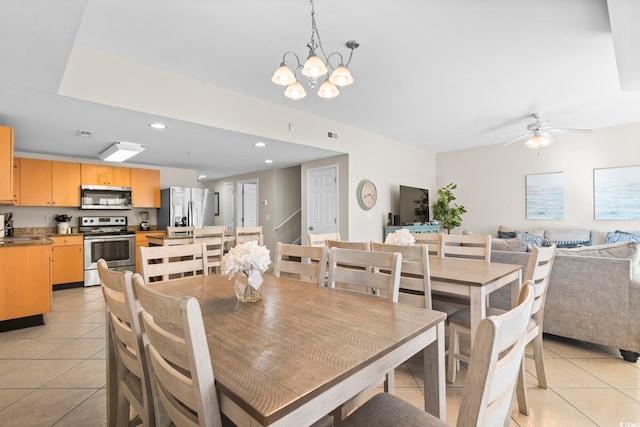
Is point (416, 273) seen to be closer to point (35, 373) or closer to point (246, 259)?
point (246, 259)

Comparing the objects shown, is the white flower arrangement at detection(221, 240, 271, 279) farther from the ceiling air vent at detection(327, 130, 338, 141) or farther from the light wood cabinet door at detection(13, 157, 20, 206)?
the light wood cabinet door at detection(13, 157, 20, 206)

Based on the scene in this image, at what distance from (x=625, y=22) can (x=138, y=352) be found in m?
3.45

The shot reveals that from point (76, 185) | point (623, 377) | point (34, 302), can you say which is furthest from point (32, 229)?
point (623, 377)

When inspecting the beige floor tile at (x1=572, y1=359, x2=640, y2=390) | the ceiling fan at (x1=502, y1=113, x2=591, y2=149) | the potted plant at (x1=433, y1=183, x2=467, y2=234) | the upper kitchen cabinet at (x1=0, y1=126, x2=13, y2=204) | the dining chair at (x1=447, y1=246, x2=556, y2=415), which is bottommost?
the beige floor tile at (x1=572, y1=359, x2=640, y2=390)

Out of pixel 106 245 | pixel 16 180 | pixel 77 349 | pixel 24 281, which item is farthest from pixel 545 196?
pixel 16 180

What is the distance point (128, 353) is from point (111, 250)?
4963 mm

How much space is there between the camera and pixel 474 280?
185 cm

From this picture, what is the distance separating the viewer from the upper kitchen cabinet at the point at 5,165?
3.06m

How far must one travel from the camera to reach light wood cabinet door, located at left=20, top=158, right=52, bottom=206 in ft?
15.6

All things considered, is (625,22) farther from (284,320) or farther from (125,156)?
(125,156)

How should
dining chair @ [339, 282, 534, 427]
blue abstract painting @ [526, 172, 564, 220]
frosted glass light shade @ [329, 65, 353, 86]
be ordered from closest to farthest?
1. dining chair @ [339, 282, 534, 427]
2. frosted glass light shade @ [329, 65, 353, 86]
3. blue abstract painting @ [526, 172, 564, 220]

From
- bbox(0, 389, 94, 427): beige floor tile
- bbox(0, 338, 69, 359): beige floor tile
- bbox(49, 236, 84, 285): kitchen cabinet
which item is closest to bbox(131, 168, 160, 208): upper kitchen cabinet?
bbox(49, 236, 84, 285): kitchen cabinet

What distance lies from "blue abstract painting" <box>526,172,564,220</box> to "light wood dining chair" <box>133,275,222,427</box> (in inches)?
275

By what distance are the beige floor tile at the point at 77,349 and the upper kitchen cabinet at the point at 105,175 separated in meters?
3.50
